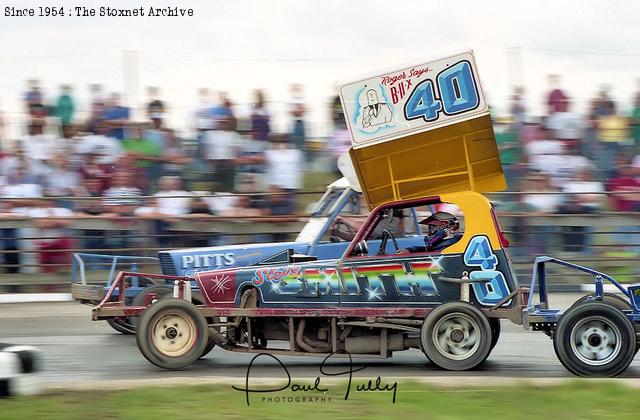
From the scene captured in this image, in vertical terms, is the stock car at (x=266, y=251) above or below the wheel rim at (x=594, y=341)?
above

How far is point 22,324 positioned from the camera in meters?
12.6

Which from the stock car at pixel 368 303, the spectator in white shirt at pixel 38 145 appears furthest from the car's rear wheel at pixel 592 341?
the spectator in white shirt at pixel 38 145

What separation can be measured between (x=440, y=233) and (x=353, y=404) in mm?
2574

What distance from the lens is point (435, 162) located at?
922 centimetres

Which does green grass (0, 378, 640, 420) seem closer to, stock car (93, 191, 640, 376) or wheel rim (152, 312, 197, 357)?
stock car (93, 191, 640, 376)

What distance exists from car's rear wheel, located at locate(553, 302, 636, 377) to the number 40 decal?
199 centimetres

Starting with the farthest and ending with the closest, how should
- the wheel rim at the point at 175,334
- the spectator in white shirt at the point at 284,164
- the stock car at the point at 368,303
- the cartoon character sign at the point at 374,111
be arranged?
the spectator in white shirt at the point at 284,164 < the cartoon character sign at the point at 374,111 < the wheel rim at the point at 175,334 < the stock car at the point at 368,303

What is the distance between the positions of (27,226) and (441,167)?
25.0ft

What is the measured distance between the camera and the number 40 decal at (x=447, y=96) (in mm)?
8852

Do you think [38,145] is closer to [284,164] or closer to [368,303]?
[284,164]

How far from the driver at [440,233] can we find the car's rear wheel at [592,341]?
1205 mm

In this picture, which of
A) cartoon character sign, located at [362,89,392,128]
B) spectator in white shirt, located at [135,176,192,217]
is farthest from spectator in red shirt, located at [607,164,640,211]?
cartoon character sign, located at [362,89,392,128]

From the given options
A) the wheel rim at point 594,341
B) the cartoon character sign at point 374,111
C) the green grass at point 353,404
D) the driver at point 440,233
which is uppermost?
the cartoon character sign at point 374,111

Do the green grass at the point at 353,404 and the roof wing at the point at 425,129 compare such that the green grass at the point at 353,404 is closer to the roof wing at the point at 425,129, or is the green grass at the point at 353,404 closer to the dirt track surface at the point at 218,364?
the dirt track surface at the point at 218,364
